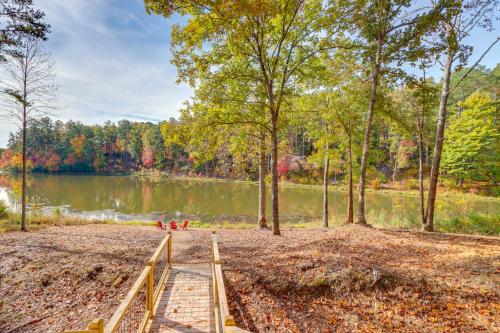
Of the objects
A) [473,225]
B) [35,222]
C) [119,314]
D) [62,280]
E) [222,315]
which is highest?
[119,314]

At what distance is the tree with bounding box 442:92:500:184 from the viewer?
30703mm

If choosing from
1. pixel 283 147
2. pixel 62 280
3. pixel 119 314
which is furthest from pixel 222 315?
pixel 283 147

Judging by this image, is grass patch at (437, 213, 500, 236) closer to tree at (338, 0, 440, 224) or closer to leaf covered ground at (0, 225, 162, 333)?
tree at (338, 0, 440, 224)

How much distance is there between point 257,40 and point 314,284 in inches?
328

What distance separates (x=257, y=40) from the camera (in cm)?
953

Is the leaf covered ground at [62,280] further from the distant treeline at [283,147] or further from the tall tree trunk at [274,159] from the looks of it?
the tall tree trunk at [274,159]

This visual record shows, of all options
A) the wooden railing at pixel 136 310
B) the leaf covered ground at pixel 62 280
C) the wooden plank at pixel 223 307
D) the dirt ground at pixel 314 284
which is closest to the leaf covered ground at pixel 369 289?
the dirt ground at pixel 314 284

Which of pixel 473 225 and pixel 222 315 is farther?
pixel 473 225

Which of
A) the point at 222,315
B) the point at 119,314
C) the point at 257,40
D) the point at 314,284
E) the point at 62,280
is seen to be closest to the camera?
the point at 119,314

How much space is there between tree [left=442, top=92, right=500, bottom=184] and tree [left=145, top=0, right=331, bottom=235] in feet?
105

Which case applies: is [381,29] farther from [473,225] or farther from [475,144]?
[475,144]

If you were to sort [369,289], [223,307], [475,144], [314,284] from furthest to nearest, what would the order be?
[475,144]
[314,284]
[369,289]
[223,307]

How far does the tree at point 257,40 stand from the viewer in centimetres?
827

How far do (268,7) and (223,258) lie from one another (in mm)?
7608
